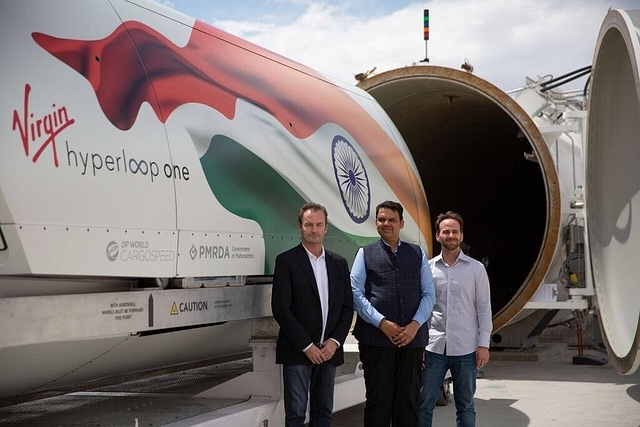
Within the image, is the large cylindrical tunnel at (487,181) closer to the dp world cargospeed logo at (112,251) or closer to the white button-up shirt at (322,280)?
the white button-up shirt at (322,280)

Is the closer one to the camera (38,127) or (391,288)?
(38,127)

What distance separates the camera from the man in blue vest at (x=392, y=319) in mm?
5926

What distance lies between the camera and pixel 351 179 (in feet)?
25.2

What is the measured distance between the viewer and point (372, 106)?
29.9ft

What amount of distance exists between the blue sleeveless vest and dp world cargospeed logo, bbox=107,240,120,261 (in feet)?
6.20

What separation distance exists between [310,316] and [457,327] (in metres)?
0.98

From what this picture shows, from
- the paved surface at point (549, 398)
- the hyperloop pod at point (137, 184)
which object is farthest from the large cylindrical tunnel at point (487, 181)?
the hyperloop pod at point (137, 184)

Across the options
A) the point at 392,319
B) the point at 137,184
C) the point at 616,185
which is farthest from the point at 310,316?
the point at 616,185

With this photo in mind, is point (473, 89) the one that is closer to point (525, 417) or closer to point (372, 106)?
point (372, 106)

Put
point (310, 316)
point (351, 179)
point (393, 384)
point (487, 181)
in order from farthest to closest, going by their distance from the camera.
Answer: point (487, 181) → point (351, 179) → point (393, 384) → point (310, 316)

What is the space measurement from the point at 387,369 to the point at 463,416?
596 mm

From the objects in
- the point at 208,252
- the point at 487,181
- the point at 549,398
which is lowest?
the point at 549,398

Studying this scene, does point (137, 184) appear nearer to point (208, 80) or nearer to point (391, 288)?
point (208, 80)

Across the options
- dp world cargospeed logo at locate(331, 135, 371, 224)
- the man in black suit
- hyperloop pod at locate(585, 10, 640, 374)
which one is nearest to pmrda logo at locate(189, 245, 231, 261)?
the man in black suit
